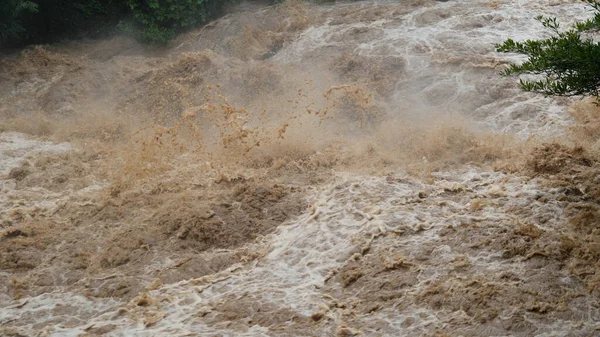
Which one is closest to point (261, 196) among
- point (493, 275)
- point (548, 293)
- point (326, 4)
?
point (493, 275)

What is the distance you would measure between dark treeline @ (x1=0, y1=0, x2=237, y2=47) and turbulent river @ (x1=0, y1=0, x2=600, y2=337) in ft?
2.64

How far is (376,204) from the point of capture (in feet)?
25.4

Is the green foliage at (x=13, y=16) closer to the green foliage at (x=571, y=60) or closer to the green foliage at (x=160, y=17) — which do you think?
the green foliage at (x=160, y=17)

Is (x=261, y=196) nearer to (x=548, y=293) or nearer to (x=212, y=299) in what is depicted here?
(x=212, y=299)

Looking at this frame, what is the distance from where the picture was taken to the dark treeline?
14.7 metres

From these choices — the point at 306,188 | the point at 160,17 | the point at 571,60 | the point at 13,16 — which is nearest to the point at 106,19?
the point at 160,17

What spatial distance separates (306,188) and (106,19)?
9.29m

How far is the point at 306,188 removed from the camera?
8562 mm

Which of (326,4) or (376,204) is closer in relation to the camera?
(376,204)

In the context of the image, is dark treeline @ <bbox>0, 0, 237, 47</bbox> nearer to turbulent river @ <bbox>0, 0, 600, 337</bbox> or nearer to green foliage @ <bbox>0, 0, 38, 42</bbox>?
green foliage @ <bbox>0, 0, 38, 42</bbox>

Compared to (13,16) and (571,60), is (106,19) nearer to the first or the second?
(13,16)

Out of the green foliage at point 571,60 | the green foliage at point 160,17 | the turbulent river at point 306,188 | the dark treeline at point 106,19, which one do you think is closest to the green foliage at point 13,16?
the dark treeline at point 106,19

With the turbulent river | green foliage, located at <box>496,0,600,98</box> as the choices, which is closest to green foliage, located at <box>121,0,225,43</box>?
the turbulent river

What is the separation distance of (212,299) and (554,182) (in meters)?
4.09
